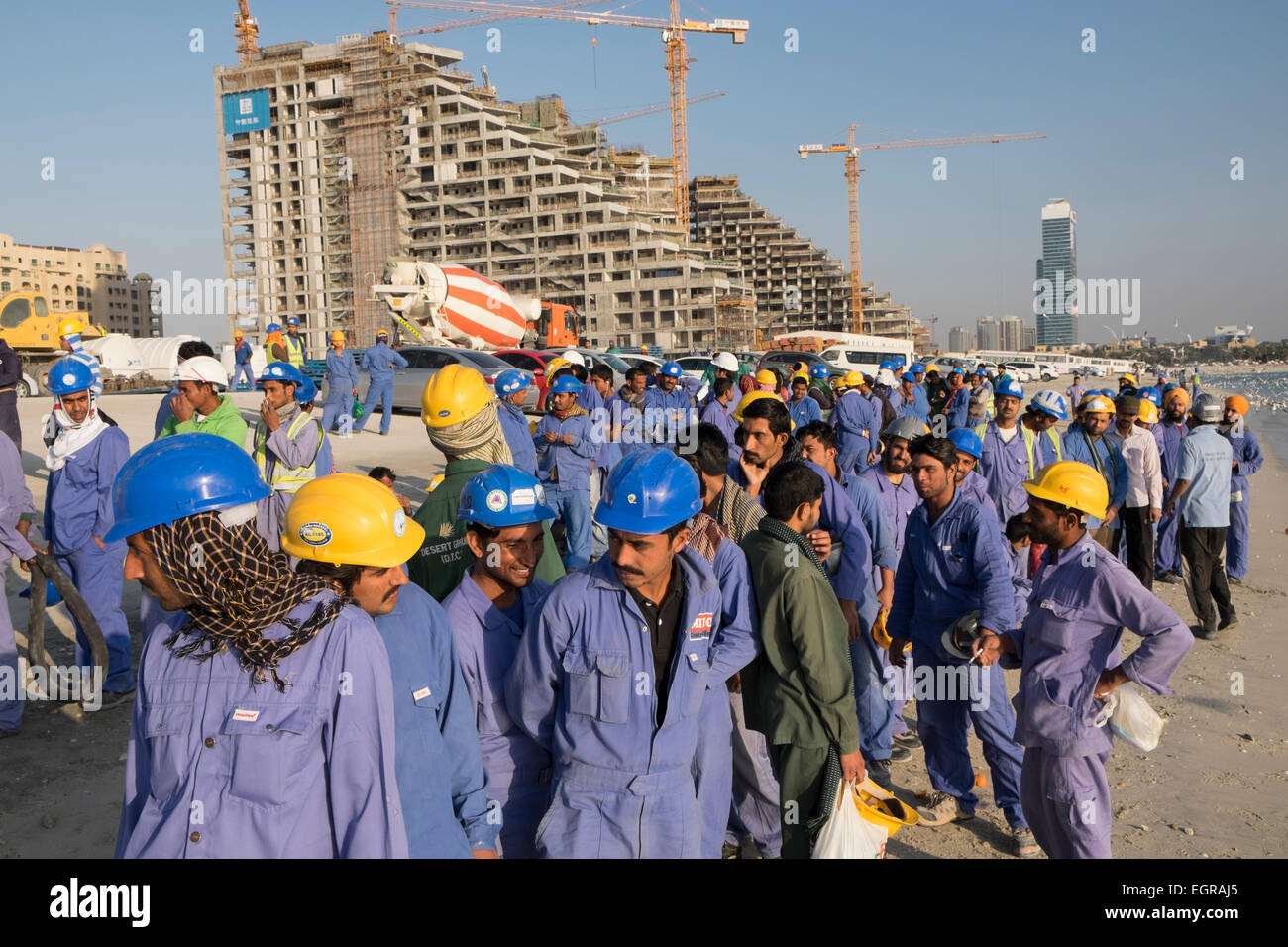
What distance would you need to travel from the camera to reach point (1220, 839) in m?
4.25

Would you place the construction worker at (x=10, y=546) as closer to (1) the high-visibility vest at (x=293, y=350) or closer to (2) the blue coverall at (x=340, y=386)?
(1) the high-visibility vest at (x=293, y=350)

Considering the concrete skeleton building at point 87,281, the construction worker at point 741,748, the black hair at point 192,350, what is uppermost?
the concrete skeleton building at point 87,281

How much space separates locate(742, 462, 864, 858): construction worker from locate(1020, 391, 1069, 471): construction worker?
4632mm

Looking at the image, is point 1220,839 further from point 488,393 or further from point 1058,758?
point 488,393

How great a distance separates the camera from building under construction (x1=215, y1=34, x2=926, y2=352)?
261 feet

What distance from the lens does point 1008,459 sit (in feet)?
23.7

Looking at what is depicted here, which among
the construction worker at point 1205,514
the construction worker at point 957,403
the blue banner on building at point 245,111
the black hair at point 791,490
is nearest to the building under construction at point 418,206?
the blue banner on building at point 245,111

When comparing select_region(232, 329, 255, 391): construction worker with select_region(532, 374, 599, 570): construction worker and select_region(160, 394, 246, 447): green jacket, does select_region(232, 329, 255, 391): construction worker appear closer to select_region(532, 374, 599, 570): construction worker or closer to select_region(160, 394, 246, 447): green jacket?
select_region(532, 374, 599, 570): construction worker

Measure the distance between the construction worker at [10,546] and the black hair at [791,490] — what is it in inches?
168

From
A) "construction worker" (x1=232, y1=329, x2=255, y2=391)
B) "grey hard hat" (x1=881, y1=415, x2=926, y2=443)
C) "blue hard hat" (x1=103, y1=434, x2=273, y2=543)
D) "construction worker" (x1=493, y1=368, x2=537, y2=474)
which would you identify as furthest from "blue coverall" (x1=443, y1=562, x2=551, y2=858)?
"construction worker" (x1=232, y1=329, x2=255, y2=391)

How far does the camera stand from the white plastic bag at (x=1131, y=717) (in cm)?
315

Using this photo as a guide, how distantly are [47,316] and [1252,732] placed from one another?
28.0m

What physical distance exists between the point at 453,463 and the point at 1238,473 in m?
Answer: 8.55

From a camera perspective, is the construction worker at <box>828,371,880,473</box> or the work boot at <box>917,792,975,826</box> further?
the construction worker at <box>828,371,880,473</box>
